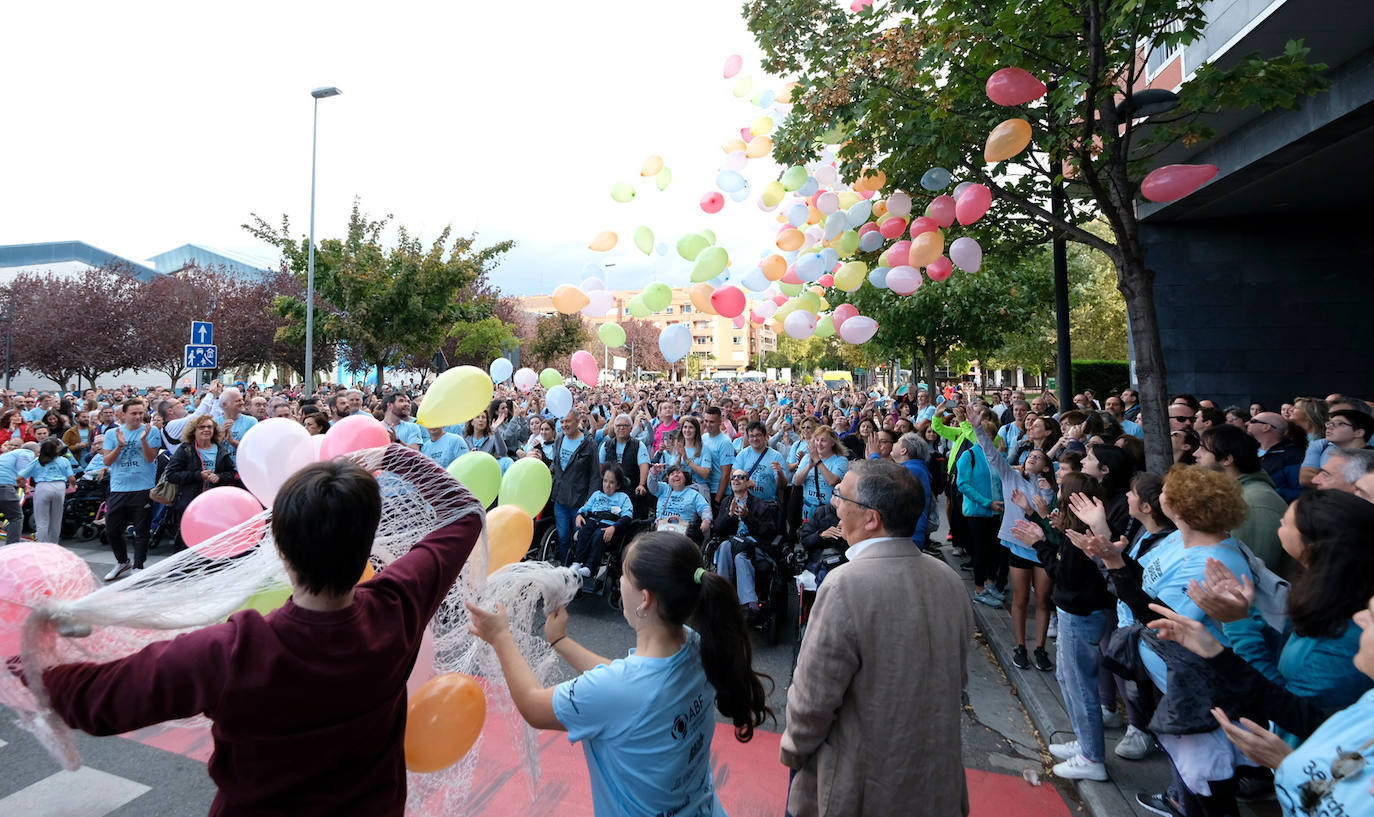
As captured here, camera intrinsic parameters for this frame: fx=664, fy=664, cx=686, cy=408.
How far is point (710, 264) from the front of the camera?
7.89 metres

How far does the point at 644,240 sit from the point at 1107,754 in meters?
7.24

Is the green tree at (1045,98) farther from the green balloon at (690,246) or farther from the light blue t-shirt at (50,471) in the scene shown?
the light blue t-shirt at (50,471)

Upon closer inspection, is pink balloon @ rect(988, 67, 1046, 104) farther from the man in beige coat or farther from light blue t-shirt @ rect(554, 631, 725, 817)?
light blue t-shirt @ rect(554, 631, 725, 817)

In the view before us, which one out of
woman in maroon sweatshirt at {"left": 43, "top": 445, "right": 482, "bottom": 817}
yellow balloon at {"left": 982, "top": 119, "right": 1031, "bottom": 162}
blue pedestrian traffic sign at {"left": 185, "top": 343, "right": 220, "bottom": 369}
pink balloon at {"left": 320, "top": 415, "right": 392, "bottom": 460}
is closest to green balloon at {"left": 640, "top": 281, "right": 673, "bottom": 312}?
yellow balloon at {"left": 982, "top": 119, "right": 1031, "bottom": 162}

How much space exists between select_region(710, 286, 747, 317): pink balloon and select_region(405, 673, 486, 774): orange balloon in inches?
265

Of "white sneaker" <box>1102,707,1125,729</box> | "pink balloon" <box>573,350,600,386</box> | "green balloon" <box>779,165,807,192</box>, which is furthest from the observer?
"pink balloon" <box>573,350,600,386</box>

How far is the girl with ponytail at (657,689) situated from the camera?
1.68 meters

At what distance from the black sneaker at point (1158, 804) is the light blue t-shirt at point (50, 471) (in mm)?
9624

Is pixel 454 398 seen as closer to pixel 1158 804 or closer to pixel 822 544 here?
pixel 822 544

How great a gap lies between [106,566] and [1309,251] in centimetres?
1779

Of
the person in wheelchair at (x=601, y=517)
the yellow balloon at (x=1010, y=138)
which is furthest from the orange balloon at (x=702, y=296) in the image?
the yellow balloon at (x=1010, y=138)

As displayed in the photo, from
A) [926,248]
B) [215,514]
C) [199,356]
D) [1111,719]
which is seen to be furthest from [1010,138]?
[199,356]

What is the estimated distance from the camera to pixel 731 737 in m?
4.01

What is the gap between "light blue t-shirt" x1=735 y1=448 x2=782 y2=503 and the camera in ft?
21.2
